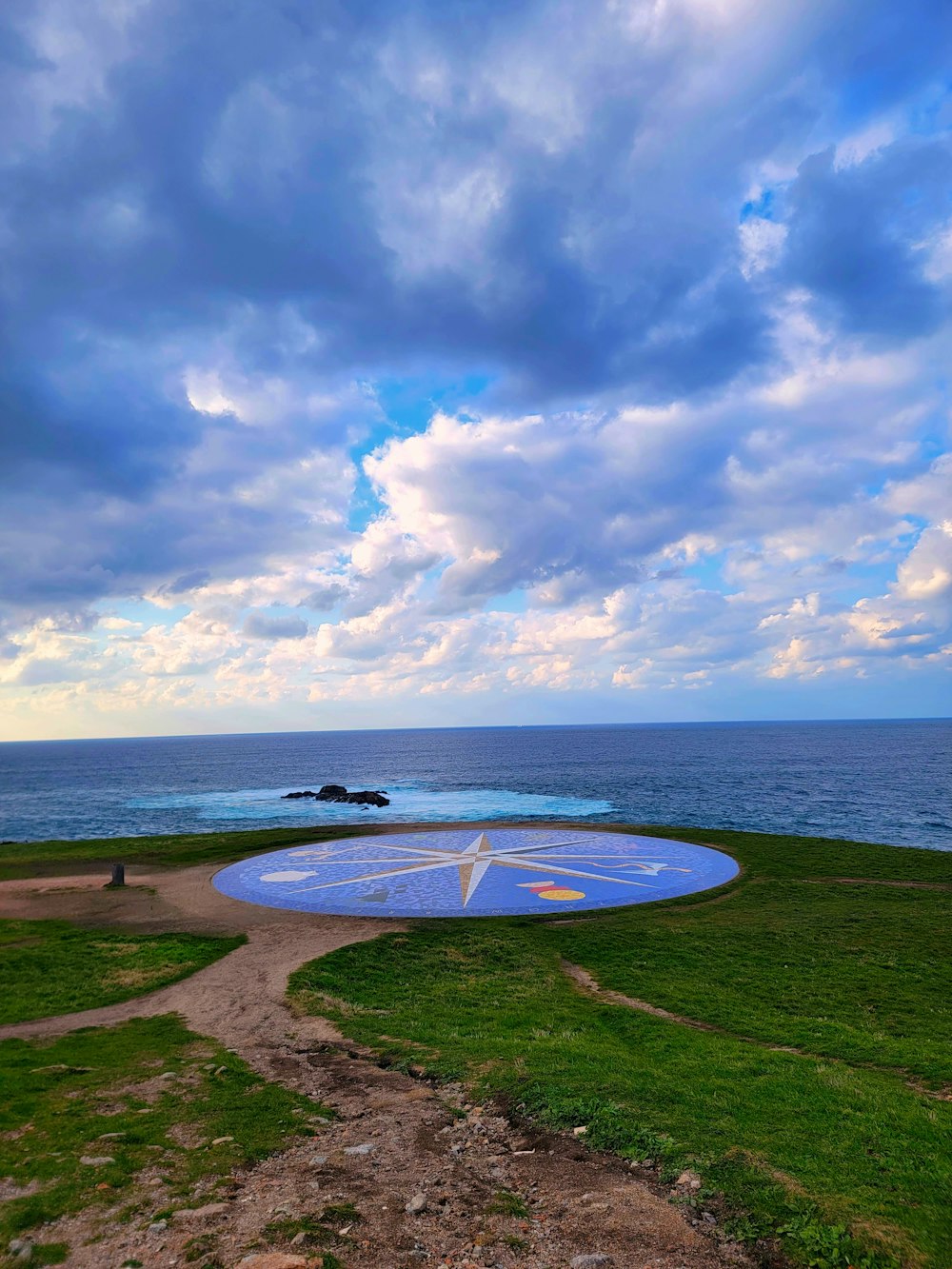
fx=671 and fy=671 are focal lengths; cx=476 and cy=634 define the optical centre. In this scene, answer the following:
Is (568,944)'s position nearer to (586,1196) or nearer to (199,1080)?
(199,1080)

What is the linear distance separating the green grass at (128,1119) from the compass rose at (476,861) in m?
17.4

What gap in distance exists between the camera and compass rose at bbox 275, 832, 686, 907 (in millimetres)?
32781

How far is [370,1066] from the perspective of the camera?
1320cm

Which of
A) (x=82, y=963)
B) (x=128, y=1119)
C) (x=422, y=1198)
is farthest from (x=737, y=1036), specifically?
(x=82, y=963)

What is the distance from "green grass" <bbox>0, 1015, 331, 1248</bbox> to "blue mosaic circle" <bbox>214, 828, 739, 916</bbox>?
13.5 m

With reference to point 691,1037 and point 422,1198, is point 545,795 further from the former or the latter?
point 422,1198

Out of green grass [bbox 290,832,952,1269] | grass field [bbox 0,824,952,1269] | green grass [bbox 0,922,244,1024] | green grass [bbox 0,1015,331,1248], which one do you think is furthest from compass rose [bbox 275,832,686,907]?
green grass [bbox 0,1015,331,1248]

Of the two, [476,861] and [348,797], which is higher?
[476,861]

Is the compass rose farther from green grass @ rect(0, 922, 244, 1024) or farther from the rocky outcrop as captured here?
the rocky outcrop

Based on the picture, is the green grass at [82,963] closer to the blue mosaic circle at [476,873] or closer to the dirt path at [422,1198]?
the blue mosaic circle at [476,873]

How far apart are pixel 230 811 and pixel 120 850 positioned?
32.3m

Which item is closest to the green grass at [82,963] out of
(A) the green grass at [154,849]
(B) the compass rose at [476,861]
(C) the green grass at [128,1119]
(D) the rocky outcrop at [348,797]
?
(C) the green grass at [128,1119]

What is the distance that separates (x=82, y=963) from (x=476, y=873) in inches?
703

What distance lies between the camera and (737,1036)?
1488cm
